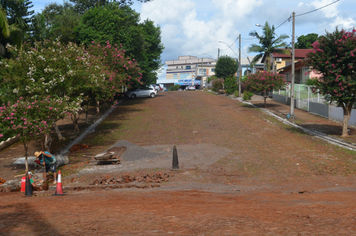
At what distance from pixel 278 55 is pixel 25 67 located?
43866 mm

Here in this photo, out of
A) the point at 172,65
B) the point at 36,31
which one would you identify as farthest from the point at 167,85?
the point at 36,31

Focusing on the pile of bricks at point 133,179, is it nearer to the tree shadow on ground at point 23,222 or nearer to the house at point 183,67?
the tree shadow on ground at point 23,222

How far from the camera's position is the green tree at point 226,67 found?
2481 inches

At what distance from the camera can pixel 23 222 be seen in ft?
21.9

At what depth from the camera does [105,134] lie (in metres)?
22.5

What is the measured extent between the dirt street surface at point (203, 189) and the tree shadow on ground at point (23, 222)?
0.8 inches

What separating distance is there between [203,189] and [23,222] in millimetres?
5629

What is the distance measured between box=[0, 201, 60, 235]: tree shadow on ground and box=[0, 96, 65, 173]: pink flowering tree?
16.1ft

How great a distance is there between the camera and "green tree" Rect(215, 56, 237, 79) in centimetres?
6302

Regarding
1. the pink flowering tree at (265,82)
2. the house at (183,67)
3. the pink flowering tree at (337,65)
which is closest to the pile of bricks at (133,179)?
the pink flowering tree at (337,65)

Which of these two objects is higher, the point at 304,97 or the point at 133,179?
the point at 304,97

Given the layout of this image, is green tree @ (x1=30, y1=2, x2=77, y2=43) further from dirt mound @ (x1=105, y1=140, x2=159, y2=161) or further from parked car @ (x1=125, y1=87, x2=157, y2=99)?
dirt mound @ (x1=105, y1=140, x2=159, y2=161)

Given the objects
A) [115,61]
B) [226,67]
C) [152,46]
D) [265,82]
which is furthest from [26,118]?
[226,67]

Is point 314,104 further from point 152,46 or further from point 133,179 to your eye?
point 152,46
